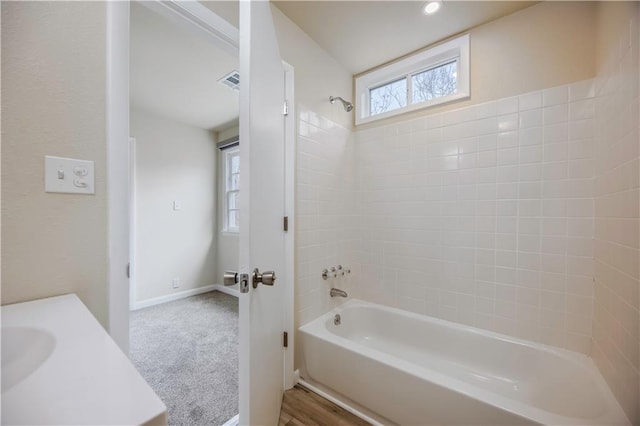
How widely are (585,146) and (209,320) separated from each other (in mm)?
3376

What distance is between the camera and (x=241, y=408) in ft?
3.18

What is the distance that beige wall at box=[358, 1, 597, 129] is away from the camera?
1383mm

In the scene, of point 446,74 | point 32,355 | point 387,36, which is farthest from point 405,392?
point 387,36

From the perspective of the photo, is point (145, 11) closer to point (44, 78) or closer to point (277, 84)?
point (277, 84)

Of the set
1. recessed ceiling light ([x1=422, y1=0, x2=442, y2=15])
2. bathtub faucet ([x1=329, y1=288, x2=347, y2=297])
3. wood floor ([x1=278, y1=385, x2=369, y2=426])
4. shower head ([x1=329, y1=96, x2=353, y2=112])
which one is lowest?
wood floor ([x1=278, y1=385, x2=369, y2=426])

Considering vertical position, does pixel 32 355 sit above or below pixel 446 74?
below

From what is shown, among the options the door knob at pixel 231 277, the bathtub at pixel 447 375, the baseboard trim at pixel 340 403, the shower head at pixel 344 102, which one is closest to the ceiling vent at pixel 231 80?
the shower head at pixel 344 102

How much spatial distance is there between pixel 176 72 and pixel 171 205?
5.79 feet

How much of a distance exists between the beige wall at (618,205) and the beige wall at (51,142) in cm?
197

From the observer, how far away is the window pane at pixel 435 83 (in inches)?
72.4

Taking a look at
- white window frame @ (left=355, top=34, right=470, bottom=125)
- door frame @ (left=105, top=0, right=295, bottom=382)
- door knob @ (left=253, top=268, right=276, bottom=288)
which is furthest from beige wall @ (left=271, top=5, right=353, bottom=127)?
door knob @ (left=253, top=268, right=276, bottom=288)

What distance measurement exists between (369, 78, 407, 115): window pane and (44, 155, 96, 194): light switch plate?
80.2 inches

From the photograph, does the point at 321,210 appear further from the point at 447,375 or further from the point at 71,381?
the point at 71,381

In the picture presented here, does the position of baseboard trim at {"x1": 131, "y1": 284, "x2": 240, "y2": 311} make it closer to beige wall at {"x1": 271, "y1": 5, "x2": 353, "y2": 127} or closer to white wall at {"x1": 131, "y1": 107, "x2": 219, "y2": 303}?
white wall at {"x1": 131, "y1": 107, "x2": 219, "y2": 303}
